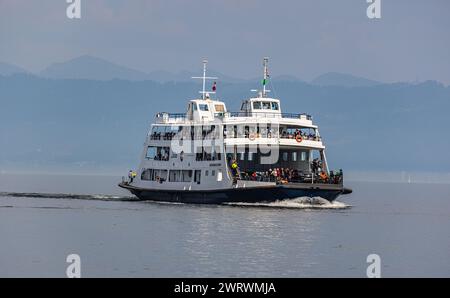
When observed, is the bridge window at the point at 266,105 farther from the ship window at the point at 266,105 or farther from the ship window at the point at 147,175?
the ship window at the point at 147,175

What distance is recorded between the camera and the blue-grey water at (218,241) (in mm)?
47156

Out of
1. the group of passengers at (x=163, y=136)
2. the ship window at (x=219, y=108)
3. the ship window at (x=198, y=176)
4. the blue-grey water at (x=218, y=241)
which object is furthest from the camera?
the ship window at (x=219, y=108)

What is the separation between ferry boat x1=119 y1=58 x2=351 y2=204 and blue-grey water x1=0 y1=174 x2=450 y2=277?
135 centimetres

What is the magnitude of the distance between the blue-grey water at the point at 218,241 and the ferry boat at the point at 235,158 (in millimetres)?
1353

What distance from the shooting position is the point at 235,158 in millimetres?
74938

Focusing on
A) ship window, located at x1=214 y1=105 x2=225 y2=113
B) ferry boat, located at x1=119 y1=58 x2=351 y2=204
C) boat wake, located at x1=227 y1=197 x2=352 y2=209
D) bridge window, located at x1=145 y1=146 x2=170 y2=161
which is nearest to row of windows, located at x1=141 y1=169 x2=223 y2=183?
ferry boat, located at x1=119 y1=58 x2=351 y2=204

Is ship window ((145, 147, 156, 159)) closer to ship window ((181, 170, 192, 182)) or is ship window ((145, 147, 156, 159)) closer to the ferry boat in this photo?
the ferry boat

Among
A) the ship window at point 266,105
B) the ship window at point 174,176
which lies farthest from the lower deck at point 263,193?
the ship window at point 266,105

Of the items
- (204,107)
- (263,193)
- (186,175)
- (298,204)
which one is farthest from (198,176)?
(298,204)

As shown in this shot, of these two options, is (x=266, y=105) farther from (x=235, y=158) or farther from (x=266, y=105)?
(x=235, y=158)

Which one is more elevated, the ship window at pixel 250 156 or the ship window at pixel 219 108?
the ship window at pixel 219 108

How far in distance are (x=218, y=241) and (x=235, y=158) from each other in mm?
19045
